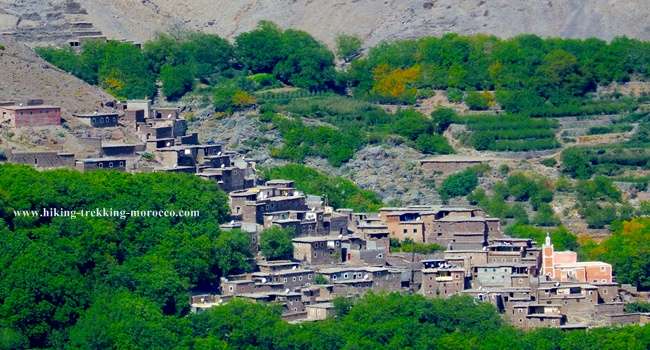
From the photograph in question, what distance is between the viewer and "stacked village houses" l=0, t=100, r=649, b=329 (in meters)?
90.1

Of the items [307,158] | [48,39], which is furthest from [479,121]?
[48,39]

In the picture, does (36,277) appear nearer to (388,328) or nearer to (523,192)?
(388,328)

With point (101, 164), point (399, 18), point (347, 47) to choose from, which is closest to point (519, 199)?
point (101, 164)

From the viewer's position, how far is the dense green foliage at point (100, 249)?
87375 millimetres

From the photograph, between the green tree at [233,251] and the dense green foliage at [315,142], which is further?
the dense green foliage at [315,142]

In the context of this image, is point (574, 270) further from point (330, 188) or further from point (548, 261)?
point (330, 188)

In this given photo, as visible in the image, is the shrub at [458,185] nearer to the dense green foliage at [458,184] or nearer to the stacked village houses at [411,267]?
the dense green foliage at [458,184]

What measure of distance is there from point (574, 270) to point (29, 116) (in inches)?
542

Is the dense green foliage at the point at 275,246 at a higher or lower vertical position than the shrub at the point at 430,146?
lower

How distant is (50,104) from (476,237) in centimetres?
1160

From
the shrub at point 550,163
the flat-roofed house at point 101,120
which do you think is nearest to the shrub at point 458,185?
the shrub at point 550,163

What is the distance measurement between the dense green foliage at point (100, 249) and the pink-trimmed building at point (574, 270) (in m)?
7.29

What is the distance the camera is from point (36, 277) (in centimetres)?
8756

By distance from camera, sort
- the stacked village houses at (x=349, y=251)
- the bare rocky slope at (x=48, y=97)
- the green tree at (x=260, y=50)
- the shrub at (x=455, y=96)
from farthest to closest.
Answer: the green tree at (x=260, y=50) → the shrub at (x=455, y=96) → the bare rocky slope at (x=48, y=97) → the stacked village houses at (x=349, y=251)
